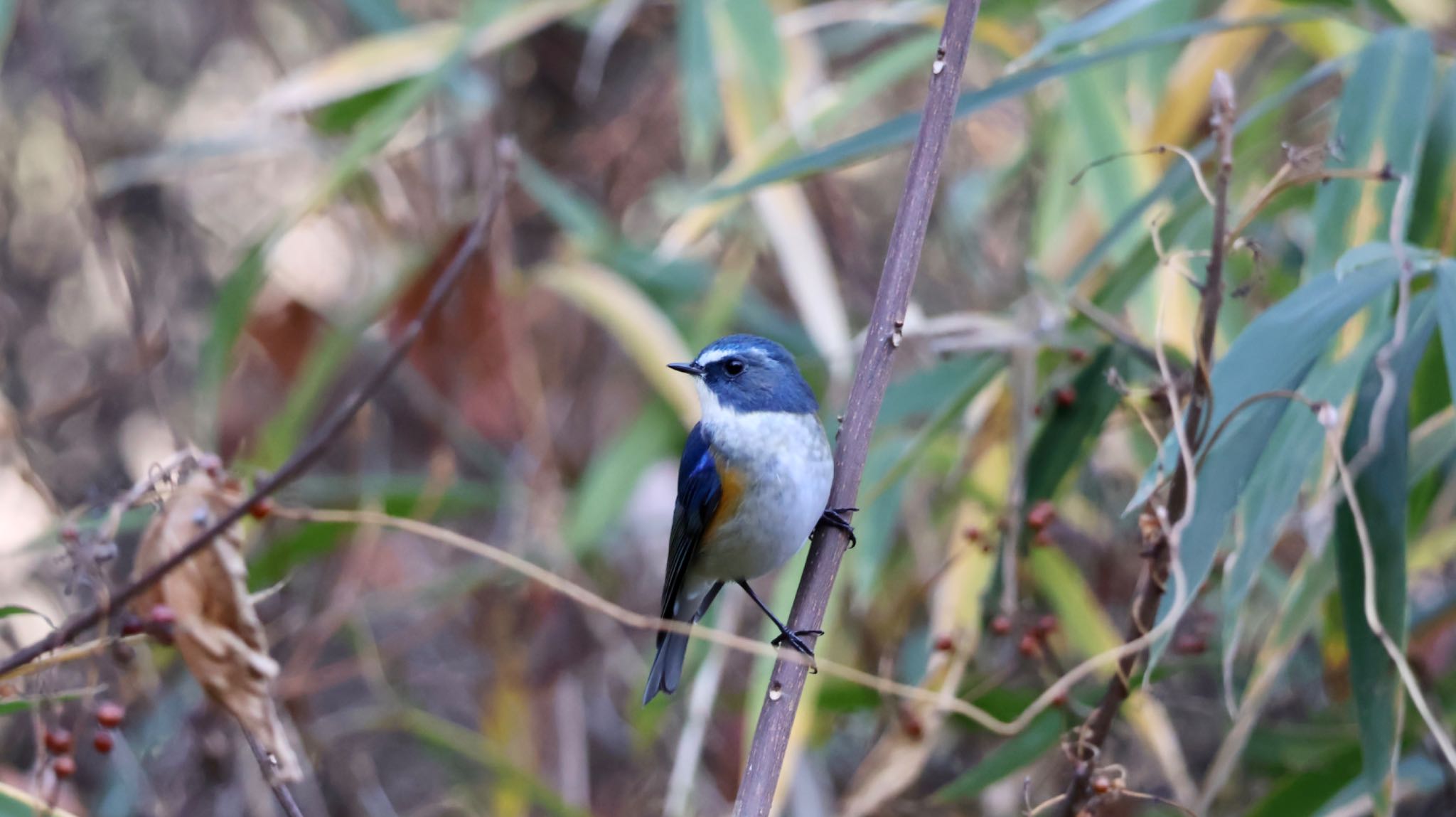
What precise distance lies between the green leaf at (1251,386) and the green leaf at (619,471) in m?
2.02

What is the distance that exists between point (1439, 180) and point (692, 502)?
5.82 ft

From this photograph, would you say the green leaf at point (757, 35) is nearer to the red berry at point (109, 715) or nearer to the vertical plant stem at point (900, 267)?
the vertical plant stem at point (900, 267)

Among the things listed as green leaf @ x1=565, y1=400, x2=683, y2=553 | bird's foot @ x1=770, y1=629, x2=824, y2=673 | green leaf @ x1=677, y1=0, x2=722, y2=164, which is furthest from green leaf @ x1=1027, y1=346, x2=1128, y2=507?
green leaf @ x1=565, y1=400, x2=683, y2=553

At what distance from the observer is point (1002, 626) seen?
2.48 meters

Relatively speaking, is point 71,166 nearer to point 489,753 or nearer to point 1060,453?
point 489,753

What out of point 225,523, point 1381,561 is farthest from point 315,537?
point 1381,561

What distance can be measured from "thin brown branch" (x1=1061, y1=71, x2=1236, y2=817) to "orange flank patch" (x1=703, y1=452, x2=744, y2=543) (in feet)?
2.90

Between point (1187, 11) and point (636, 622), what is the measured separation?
2919 mm

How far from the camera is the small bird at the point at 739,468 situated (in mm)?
2596

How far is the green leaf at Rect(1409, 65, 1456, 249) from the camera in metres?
2.65

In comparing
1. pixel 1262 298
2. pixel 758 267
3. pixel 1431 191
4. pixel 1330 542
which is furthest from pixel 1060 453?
pixel 758 267

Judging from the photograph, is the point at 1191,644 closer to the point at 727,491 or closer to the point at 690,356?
the point at 727,491

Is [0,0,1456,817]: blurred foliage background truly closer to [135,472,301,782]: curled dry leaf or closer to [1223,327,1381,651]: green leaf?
[1223,327,1381,651]: green leaf

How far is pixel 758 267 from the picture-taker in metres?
5.08
